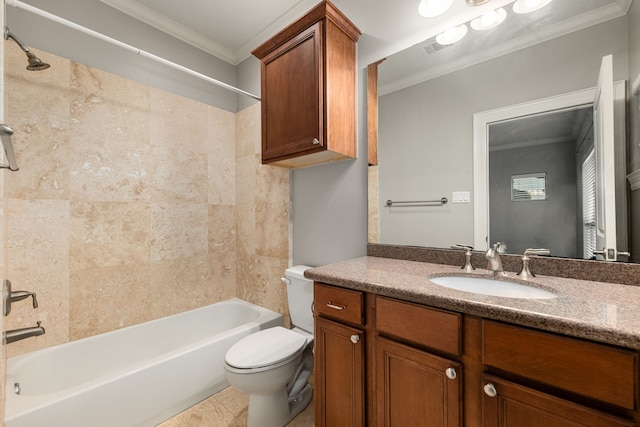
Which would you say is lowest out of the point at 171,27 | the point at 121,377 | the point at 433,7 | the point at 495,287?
the point at 121,377

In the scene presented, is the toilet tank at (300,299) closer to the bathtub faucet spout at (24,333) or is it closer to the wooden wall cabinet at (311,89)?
the wooden wall cabinet at (311,89)

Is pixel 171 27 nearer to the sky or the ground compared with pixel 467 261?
nearer to the sky

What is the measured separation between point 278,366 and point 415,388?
765 mm

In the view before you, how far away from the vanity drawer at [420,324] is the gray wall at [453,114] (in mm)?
612

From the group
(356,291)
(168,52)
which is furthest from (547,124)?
(168,52)

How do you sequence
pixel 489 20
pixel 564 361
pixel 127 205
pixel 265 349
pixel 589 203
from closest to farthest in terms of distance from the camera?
pixel 564 361 → pixel 589 203 → pixel 489 20 → pixel 265 349 → pixel 127 205

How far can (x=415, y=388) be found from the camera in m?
0.90

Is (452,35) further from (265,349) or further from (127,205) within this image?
(127,205)

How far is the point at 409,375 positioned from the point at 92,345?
1.99 metres

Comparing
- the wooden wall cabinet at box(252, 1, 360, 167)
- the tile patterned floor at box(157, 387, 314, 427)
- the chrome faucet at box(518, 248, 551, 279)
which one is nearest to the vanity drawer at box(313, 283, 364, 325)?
the chrome faucet at box(518, 248, 551, 279)

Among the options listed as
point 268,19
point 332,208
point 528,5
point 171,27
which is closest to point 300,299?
point 332,208

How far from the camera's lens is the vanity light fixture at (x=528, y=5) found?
1141 mm

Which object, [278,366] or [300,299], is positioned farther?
[300,299]

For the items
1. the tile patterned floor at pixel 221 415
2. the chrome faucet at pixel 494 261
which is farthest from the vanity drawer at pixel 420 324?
the tile patterned floor at pixel 221 415
